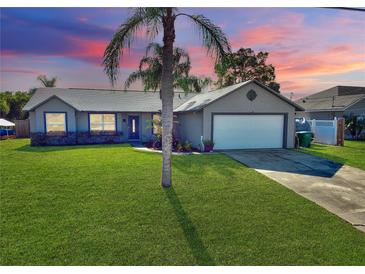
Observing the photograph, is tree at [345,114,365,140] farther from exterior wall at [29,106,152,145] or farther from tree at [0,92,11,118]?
tree at [0,92,11,118]

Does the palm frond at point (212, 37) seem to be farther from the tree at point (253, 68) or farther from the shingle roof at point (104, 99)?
the tree at point (253, 68)

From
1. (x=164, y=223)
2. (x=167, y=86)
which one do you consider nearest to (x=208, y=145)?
(x=167, y=86)

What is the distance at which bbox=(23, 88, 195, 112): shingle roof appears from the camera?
20034 millimetres

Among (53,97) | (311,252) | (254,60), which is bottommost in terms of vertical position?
(311,252)

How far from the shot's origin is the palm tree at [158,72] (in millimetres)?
16741

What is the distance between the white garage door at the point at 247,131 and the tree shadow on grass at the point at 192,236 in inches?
A: 364

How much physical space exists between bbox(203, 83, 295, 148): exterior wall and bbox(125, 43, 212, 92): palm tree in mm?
4991

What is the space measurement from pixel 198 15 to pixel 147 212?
5679 mm

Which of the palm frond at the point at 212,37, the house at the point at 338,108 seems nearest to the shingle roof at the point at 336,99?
the house at the point at 338,108

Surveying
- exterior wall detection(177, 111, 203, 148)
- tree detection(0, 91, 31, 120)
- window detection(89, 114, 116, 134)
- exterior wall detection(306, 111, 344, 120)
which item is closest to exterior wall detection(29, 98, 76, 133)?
window detection(89, 114, 116, 134)

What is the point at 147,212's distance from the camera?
19.0ft
